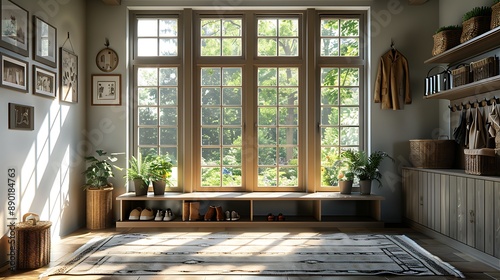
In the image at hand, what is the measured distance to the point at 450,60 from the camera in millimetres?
5273

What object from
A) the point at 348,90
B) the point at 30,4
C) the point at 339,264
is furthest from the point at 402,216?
the point at 30,4

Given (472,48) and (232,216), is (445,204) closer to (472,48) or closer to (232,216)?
(472,48)

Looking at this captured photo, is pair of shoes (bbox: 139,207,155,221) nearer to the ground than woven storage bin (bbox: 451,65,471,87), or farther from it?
nearer to the ground

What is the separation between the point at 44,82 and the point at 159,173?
1.81 meters

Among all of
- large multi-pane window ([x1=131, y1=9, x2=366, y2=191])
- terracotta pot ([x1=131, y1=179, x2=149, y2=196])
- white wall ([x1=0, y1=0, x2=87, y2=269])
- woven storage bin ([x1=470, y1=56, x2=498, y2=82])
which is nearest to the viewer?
white wall ([x1=0, y1=0, x2=87, y2=269])

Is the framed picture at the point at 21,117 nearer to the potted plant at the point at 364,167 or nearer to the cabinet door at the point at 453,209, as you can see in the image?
the potted plant at the point at 364,167

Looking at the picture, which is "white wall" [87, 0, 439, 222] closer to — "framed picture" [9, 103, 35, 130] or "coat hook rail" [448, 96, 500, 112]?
"coat hook rail" [448, 96, 500, 112]

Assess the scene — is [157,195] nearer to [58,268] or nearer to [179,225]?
[179,225]

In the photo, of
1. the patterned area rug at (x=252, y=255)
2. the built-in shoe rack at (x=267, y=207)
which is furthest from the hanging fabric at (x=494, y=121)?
the built-in shoe rack at (x=267, y=207)

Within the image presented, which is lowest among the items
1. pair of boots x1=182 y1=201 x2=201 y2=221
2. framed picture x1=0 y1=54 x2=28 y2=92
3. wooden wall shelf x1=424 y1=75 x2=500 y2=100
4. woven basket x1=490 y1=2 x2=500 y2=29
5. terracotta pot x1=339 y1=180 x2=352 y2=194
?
pair of boots x1=182 y1=201 x2=201 y2=221

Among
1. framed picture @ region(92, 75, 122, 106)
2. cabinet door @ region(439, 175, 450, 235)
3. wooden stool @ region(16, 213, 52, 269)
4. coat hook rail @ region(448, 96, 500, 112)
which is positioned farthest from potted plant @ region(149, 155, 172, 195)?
coat hook rail @ region(448, 96, 500, 112)

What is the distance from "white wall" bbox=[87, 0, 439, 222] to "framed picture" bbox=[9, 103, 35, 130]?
5.06ft

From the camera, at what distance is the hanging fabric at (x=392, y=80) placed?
18.9 feet

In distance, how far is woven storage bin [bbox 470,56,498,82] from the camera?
4207mm
